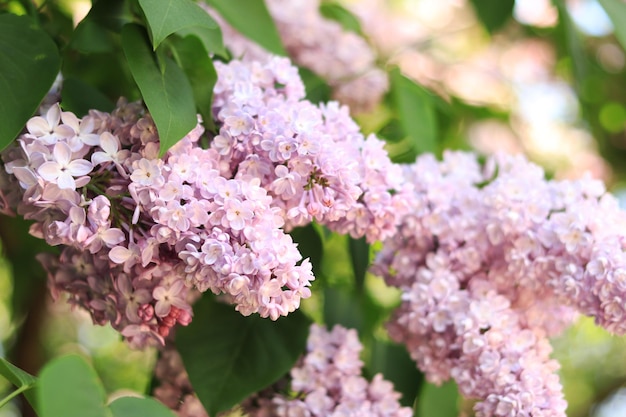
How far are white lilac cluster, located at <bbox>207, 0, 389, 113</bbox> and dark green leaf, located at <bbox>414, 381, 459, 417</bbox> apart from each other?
1.33 ft

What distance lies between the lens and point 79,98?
0.63 m

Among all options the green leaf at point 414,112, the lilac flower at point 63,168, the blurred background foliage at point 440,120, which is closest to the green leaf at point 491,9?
the blurred background foliage at point 440,120

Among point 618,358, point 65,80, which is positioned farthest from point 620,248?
point 618,358

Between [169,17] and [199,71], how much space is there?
0.11m

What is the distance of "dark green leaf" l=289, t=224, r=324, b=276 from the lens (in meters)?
0.72

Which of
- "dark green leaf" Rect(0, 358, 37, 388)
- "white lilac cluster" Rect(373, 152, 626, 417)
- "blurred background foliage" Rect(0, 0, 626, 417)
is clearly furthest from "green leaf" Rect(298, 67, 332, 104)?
"dark green leaf" Rect(0, 358, 37, 388)

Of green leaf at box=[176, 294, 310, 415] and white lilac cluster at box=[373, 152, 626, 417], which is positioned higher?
white lilac cluster at box=[373, 152, 626, 417]

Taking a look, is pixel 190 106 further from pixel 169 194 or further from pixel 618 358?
pixel 618 358

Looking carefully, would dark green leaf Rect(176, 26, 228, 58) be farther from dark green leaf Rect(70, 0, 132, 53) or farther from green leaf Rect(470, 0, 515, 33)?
green leaf Rect(470, 0, 515, 33)

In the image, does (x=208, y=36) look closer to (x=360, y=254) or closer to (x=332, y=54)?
(x=360, y=254)

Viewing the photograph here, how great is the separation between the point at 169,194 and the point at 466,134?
825 millimetres

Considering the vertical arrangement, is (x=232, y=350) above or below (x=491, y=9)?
below

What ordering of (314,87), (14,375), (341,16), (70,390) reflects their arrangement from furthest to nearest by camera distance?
1. (341,16)
2. (314,87)
3. (14,375)
4. (70,390)

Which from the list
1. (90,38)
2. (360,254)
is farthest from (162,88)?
(360,254)
